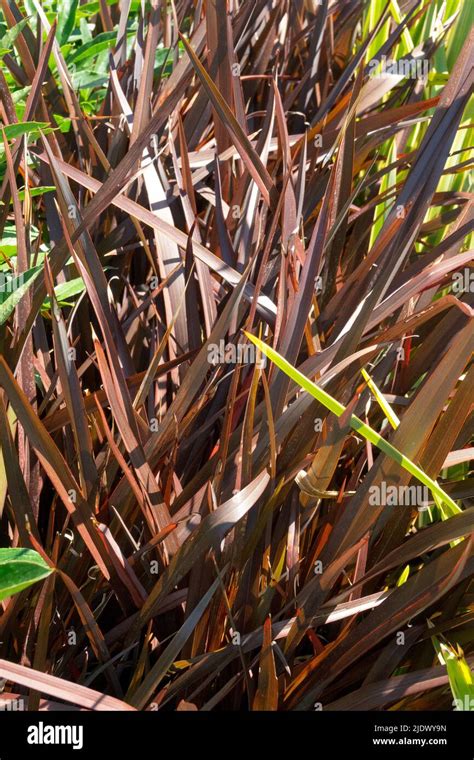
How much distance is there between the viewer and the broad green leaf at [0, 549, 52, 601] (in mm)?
457

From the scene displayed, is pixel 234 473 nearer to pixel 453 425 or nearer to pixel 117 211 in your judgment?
pixel 453 425

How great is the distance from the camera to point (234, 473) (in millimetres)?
660

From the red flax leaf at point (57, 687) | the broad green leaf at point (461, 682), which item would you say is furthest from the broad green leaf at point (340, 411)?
the red flax leaf at point (57, 687)

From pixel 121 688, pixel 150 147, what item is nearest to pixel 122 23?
pixel 150 147

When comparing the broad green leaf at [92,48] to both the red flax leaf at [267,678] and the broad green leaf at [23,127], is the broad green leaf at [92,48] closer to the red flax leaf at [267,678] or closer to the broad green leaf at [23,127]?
the broad green leaf at [23,127]

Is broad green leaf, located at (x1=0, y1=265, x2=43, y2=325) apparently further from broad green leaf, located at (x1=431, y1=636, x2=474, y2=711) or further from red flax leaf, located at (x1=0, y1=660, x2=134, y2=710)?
broad green leaf, located at (x1=431, y1=636, x2=474, y2=711)

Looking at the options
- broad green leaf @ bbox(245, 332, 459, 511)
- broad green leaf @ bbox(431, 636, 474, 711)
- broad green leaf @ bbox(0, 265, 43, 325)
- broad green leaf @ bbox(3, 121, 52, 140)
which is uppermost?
broad green leaf @ bbox(3, 121, 52, 140)

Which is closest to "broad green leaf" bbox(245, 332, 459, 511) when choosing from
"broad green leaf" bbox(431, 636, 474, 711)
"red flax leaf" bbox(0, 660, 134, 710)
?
"broad green leaf" bbox(431, 636, 474, 711)

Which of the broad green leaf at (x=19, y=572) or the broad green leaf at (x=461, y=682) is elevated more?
the broad green leaf at (x=19, y=572)

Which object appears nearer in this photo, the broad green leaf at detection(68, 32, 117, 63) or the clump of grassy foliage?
the clump of grassy foliage

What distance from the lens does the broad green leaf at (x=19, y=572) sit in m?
0.46

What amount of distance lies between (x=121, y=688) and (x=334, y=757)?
8.3 inches

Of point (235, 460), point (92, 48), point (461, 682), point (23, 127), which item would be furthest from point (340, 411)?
point (92, 48)

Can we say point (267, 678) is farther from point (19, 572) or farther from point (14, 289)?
point (14, 289)
